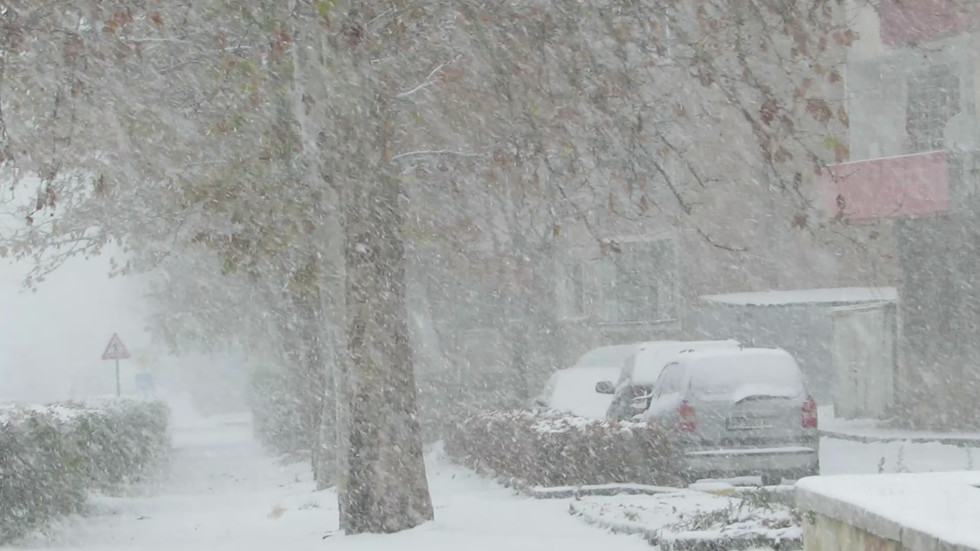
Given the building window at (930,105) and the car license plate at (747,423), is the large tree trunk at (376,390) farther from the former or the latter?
the building window at (930,105)

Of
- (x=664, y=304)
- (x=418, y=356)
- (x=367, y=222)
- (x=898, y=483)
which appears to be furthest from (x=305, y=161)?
(x=664, y=304)

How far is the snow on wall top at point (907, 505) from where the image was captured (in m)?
4.51

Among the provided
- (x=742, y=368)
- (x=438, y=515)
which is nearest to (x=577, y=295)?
(x=742, y=368)

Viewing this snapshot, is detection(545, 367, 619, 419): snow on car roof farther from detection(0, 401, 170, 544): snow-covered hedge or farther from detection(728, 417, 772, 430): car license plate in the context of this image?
detection(0, 401, 170, 544): snow-covered hedge

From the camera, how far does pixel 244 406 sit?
69.3 metres

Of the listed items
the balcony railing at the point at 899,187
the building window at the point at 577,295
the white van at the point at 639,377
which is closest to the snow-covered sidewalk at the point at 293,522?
the white van at the point at 639,377

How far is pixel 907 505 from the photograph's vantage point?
16.2 feet

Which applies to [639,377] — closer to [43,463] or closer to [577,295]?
[43,463]

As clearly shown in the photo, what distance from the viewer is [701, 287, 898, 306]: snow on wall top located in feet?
102

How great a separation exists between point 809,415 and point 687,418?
1.29 metres

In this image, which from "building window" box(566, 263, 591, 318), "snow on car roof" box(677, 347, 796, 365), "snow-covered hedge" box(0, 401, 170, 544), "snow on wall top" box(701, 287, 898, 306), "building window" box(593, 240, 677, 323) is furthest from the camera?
"building window" box(566, 263, 591, 318)

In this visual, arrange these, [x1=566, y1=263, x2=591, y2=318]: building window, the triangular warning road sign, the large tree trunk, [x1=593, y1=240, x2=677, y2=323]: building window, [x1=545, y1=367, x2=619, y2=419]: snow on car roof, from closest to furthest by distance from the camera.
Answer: the large tree trunk < [x1=545, y1=367, x2=619, y2=419]: snow on car roof < the triangular warning road sign < [x1=593, y1=240, x2=677, y2=323]: building window < [x1=566, y1=263, x2=591, y2=318]: building window

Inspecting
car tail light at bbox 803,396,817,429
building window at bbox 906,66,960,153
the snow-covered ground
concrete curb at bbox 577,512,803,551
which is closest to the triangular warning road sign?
the snow-covered ground

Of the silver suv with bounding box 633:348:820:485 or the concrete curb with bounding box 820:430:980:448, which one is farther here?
the concrete curb with bounding box 820:430:980:448
